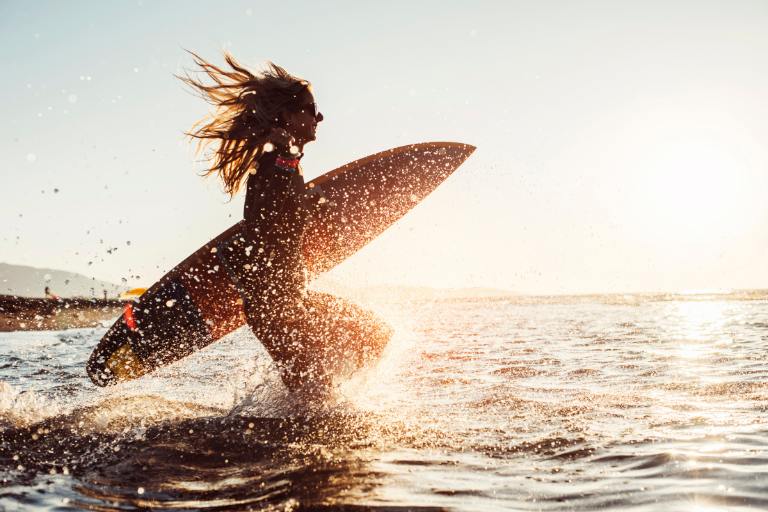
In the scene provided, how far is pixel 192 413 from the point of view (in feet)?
17.1

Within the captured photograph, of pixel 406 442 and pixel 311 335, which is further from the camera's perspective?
pixel 311 335

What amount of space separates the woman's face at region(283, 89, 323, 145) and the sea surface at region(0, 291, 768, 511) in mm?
1721

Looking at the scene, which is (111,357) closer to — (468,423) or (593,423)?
(468,423)

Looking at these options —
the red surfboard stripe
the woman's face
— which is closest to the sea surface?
the red surfboard stripe

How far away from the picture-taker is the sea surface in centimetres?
289

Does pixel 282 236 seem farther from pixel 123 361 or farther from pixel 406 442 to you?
pixel 123 361

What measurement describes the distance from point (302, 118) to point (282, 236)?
1.08 meters

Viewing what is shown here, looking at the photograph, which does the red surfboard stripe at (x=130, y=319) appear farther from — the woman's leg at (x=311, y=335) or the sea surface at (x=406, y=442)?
the woman's leg at (x=311, y=335)

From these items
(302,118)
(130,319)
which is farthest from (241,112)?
(130,319)

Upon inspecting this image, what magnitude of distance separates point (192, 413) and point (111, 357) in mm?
1516

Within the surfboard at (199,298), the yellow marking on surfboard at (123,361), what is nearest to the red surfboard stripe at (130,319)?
the surfboard at (199,298)

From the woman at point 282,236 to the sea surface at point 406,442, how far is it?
34 cm

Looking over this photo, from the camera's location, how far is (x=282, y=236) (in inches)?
190

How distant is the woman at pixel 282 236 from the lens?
4.82m
